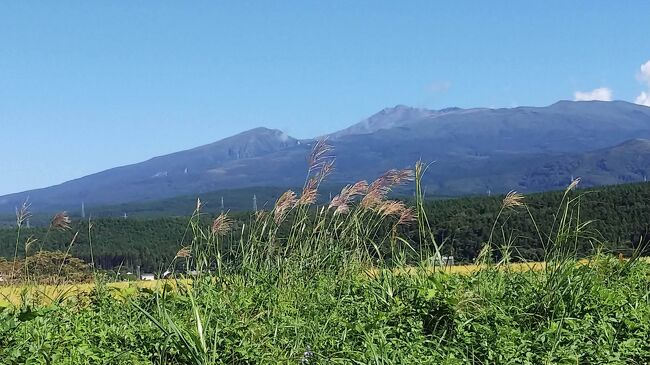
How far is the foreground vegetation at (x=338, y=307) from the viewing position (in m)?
4.66

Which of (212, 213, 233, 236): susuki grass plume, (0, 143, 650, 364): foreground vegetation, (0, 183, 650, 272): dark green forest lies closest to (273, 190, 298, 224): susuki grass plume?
(0, 143, 650, 364): foreground vegetation

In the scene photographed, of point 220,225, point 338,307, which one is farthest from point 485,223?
point 338,307

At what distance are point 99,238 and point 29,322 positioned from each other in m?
44.3

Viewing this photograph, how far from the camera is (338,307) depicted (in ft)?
18.9

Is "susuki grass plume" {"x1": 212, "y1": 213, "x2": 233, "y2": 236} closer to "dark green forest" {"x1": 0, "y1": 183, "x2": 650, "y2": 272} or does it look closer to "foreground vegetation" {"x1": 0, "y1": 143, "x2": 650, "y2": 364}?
"foreground vegetation" {"x1": 0, "y1": 143, "x2": 650, "y2": 364}

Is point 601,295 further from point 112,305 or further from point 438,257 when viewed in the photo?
point 112,305

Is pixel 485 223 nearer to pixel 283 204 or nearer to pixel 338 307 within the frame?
pixel 283 204

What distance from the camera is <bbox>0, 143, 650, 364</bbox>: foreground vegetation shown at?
→ 4660 millimetres

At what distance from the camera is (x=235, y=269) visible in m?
6.75

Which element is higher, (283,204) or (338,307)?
(283,204)

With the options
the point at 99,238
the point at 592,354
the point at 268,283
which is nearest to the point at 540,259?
the point at 268,283

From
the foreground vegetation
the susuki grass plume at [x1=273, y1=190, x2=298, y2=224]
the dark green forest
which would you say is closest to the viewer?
the foreground vegetation

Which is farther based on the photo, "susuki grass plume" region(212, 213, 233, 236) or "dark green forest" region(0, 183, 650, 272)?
"dark green forest" region(0, 183, 650, 272)

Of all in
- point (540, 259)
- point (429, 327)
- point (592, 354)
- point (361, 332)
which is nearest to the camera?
point (592, 354)
